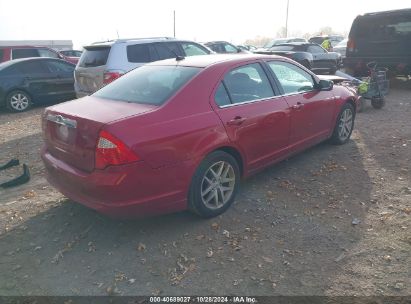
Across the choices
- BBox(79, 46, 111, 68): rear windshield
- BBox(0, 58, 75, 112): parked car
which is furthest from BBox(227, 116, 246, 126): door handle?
BBox(0, 58, 75, 112): parked car

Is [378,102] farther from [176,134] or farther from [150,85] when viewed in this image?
[176,134]

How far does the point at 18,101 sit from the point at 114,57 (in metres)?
4.38

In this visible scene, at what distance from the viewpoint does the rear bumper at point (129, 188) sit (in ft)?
10.0

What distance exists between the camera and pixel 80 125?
3229mm

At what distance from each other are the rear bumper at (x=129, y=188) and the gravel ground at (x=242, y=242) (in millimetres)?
401

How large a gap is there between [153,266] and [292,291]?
3.74 ft

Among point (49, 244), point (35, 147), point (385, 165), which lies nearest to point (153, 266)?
point (49, 244)

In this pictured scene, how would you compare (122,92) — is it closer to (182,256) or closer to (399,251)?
(182,256)

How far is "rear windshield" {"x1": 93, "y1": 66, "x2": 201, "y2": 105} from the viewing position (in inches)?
143

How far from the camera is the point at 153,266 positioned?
311 cm

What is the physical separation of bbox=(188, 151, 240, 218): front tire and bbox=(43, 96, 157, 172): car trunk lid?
0.78m

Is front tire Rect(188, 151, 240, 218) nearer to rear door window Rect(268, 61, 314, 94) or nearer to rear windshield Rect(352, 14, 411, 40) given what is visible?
rear door window Rect(268, 61, 314, 94)

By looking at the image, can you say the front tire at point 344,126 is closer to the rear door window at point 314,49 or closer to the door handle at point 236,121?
the door handle at point 236,121

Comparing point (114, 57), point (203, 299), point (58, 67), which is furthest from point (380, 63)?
point (203, 299)
